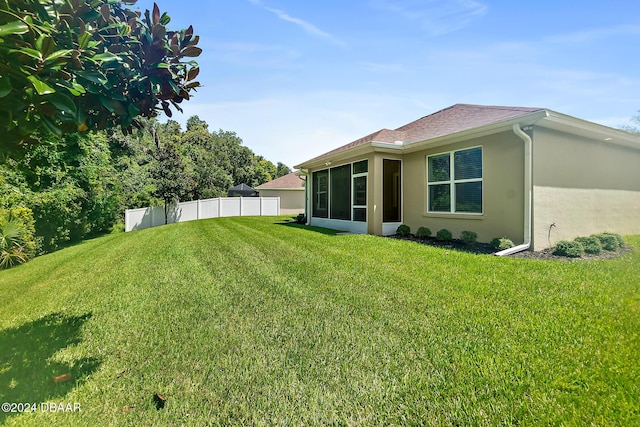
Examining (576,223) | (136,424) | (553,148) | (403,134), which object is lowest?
(136,424)

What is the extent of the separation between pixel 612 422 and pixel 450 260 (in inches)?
163

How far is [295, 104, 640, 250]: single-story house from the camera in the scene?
23.1 feet

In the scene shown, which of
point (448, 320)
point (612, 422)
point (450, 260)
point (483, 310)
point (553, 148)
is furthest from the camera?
point (553, 148)

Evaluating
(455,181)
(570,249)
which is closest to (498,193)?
(455,181)

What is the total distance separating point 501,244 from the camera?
22.6 ft

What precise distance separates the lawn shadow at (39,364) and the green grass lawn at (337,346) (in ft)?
0.06

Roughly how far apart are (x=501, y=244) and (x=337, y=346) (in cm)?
586

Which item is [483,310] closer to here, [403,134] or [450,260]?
[450,260]

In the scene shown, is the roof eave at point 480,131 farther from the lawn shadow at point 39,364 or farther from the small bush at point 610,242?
the lawn shadow at point 39,364

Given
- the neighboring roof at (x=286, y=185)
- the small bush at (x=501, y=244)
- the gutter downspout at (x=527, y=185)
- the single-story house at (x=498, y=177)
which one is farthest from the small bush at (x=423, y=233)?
the neighboring roof at (x=286, y=185)

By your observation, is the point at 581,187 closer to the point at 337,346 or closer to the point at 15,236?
the point at 337,346

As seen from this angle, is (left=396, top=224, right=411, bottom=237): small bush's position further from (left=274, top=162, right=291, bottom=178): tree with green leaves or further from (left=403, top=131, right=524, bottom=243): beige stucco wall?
(left=274, top=162, right=291, bottom=178): tree with green leaves

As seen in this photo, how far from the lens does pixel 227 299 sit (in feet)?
13.5

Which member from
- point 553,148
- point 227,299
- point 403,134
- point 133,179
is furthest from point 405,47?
point 133,179
